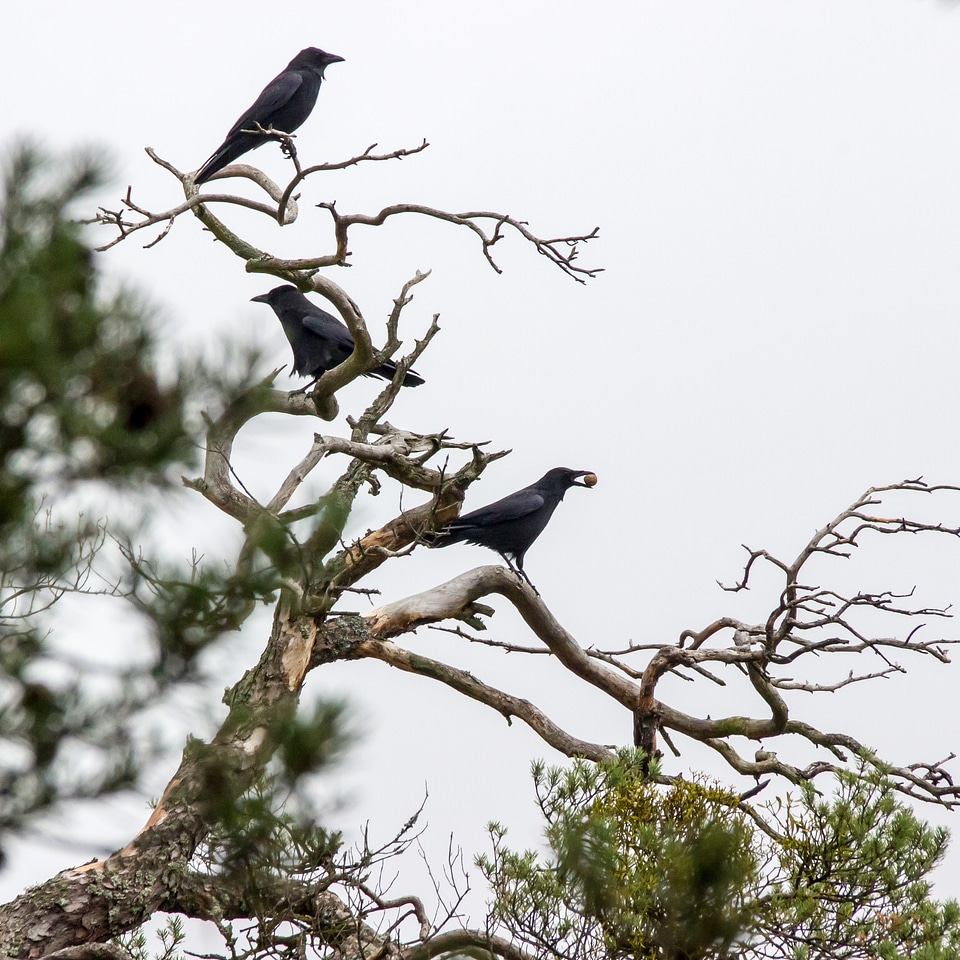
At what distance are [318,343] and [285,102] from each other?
1532 mm

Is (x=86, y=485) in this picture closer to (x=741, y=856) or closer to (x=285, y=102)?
(x=741, y=856)

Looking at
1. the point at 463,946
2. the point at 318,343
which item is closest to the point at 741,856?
the point at 463,946

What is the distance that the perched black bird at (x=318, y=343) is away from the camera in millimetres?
5930

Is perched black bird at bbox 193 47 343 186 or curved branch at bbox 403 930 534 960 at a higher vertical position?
perched black bird at bbox 193 47 343 186

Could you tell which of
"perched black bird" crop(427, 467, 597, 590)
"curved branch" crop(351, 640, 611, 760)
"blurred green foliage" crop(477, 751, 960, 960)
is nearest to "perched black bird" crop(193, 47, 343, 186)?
"perched black bird" crop(427, 467, 597, 590)

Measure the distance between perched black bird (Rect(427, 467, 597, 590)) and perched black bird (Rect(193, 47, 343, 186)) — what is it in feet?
7.62

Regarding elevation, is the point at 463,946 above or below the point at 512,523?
below

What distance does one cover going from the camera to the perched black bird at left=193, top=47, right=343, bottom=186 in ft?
19.4

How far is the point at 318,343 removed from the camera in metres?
6.05

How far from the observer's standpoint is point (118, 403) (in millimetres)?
2309

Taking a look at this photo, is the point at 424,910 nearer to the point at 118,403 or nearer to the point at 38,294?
the point at 118,403

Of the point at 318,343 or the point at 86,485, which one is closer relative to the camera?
the point at 86,485

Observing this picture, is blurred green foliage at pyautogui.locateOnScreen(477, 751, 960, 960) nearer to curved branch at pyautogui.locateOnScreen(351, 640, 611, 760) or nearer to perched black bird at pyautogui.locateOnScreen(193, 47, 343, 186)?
curved branch at pyautogui.locateOnScreen(351, 640, 611, 760)

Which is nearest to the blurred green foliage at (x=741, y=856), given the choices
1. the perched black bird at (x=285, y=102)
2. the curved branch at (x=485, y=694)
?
the curved branch at (x=485, y=694)
